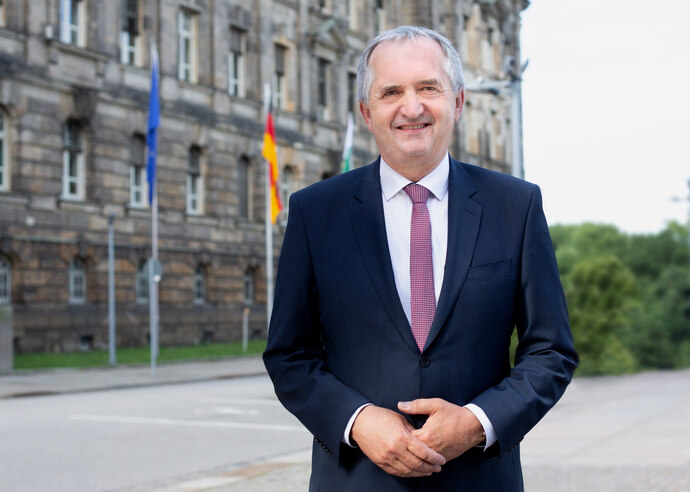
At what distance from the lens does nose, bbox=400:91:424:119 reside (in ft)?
9.52

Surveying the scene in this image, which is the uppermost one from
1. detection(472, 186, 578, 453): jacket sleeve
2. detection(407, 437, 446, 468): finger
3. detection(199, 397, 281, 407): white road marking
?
detection(472, 186, 578, 453): jacket sleeve

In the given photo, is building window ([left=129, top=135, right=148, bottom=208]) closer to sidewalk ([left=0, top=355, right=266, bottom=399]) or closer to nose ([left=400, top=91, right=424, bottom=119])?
sidewalk ([left=0, top=355, right=266, bottom=399])

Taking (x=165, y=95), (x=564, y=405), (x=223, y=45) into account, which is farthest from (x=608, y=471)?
(x=223, y=45)

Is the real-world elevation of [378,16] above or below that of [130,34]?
above

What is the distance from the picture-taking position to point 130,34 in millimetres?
33219

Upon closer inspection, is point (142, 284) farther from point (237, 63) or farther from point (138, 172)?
point (237, 63)

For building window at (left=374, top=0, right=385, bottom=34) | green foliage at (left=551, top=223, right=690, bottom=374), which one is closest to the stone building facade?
building window at (left=374, top=0, right=385, bottom=34)

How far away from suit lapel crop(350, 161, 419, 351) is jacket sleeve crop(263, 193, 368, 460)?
0.56ft

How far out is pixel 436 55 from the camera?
116 inches

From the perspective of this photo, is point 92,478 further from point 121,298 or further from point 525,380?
point 121,298

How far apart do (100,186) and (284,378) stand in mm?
28895

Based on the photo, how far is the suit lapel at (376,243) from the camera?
9.30 feet

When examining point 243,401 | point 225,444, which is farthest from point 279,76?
point 225,444

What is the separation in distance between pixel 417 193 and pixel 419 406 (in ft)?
2.07
